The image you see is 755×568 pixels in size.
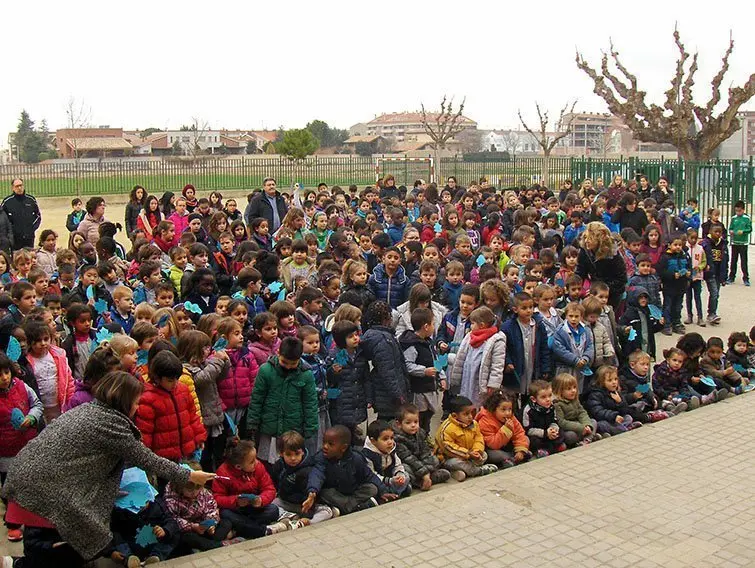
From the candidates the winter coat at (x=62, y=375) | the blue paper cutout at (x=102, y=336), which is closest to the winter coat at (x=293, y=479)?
the winter coat at (x=62, y=375)

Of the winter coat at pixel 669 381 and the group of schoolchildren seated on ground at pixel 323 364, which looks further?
the winter coat at pixel 669 381

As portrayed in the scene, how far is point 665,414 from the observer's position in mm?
8617

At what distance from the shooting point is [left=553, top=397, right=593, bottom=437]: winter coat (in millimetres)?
7793

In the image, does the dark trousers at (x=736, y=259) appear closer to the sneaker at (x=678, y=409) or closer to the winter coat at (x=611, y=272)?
the winter coat at (x=611, y=272)

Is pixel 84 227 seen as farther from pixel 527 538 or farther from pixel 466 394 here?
pixel 527 538

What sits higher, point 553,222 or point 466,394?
point 553,222

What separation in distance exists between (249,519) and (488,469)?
217 centimetres

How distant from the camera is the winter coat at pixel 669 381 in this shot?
8953mm

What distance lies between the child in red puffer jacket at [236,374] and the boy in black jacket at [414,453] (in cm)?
119

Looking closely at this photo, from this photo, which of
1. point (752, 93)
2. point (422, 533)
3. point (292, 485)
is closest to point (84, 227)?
point (292, 485)

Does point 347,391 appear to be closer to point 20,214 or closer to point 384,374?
point 384,374

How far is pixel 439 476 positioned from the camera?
6.98 metres

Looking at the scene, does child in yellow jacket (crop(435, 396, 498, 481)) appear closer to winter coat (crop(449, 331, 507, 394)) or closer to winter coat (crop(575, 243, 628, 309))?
winter coat (crop(449, 331, 507, 394))

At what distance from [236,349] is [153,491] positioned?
163 cm
